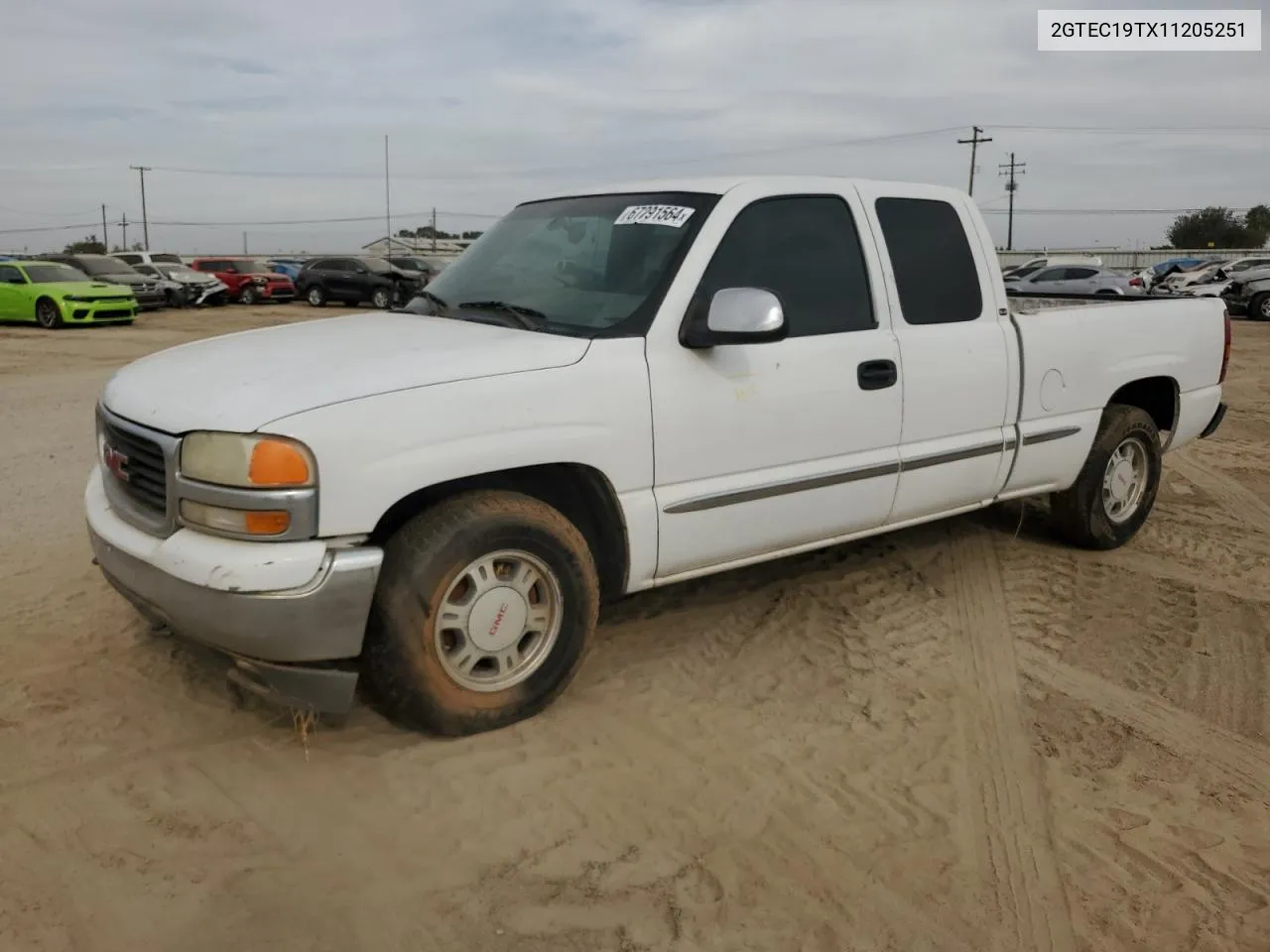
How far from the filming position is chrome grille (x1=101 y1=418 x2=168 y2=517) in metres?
3.16

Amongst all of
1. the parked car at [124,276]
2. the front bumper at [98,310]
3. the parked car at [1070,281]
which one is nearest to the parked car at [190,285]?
the parked car at [124,276]

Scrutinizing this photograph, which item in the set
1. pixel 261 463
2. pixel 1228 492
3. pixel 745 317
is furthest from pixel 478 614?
pixel 1228 492

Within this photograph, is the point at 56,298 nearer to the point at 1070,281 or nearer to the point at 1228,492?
the point at 1228,492

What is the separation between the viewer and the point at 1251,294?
2456cm

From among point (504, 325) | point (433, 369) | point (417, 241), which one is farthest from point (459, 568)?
point (417, 241)

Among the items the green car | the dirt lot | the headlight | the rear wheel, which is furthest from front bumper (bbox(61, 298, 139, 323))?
the headlight

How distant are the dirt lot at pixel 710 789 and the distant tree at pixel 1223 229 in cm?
7774

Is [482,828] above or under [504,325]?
under

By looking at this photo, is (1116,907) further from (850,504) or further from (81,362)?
(81,362)

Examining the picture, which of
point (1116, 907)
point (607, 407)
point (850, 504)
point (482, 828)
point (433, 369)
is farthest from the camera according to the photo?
point (850, 504)

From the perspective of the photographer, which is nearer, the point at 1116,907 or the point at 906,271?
the point at 1116,907

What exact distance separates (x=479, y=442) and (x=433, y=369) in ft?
0.87

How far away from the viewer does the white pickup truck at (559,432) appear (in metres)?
2.99

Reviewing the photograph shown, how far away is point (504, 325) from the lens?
377 cm
